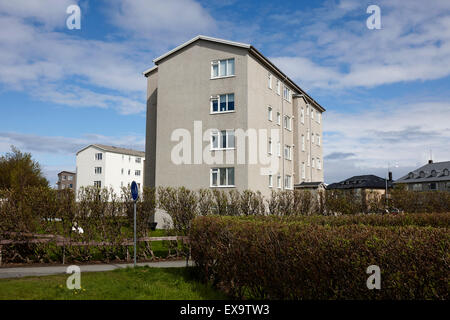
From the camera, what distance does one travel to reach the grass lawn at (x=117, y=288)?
333 inches

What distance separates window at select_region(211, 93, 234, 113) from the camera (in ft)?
99.5

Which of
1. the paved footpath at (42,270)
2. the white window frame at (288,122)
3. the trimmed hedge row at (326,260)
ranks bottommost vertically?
the paved footpath at (42,270)

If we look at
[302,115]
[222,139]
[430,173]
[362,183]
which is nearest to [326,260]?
[222,139]

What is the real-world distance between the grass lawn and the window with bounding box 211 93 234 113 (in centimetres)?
2045

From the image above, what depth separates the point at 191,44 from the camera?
32.4 m

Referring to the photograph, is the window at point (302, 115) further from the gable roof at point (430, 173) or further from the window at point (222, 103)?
the gable roof at point (430, 173)

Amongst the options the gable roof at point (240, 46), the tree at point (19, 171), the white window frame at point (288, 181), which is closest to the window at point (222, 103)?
the gable roof at point (240, 46)

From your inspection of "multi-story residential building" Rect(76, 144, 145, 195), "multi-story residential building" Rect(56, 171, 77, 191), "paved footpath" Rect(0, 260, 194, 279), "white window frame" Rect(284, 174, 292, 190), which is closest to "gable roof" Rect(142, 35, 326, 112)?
"white window frame" Rect(284, 174, 292, 190)

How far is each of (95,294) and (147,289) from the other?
3.68 ft

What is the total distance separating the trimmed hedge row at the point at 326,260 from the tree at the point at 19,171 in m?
47.0

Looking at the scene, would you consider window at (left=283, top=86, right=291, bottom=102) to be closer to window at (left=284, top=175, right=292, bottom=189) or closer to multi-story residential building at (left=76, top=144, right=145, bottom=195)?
window at (left=284, top=175, right=292, bottom=189)

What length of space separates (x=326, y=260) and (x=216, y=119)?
24.9 m
